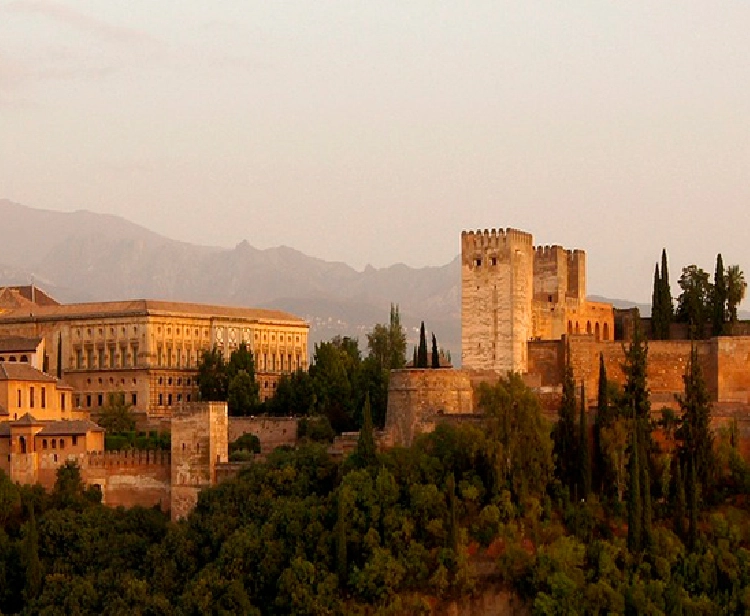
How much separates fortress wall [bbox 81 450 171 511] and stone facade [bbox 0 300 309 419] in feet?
61.9

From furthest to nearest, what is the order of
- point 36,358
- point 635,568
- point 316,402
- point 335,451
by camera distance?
1. point 36,358
2. point 316,402
3. point 335,451
4. point 635,568

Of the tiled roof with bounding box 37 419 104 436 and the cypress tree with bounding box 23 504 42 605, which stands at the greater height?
the tiled roof with bounding box 37 419 104 436

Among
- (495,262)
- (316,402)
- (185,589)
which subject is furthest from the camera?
(316,402)

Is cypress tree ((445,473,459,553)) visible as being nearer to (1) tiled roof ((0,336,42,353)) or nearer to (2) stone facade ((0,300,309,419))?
(2) stone facade ((0,300,309,419))

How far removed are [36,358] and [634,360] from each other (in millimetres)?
31251

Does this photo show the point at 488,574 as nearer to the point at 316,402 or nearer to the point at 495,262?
the point at 495,262

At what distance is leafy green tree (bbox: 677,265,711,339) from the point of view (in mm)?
56656

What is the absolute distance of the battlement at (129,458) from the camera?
52875mm

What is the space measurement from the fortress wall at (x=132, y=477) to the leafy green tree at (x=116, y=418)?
9.87 metres

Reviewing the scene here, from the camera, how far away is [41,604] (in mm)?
47500

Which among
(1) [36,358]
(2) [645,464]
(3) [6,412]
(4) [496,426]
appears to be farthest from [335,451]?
(1) [36,358]

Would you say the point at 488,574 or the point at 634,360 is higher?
the point at 634,360

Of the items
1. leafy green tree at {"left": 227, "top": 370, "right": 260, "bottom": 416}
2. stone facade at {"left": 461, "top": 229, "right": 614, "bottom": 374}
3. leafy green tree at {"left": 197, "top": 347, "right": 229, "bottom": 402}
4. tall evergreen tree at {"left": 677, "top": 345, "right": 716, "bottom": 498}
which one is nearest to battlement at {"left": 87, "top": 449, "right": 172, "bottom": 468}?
stone facade at {"left": 461, "top": 229, "right": 614, "bottom": 374}

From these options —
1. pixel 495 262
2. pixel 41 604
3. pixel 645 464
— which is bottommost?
pixel 41 604
